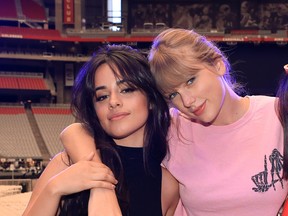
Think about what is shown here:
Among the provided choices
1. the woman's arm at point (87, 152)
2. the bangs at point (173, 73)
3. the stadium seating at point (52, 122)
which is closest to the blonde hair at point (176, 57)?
the bangs at point (173, 73)

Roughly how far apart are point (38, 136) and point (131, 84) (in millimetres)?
20957

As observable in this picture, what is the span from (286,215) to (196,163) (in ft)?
1.59

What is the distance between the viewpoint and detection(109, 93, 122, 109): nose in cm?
193

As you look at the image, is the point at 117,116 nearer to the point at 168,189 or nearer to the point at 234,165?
the point at 168,189

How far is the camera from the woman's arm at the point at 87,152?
165 centimetres

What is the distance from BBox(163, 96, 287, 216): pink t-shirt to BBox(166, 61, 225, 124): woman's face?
140 millimetres

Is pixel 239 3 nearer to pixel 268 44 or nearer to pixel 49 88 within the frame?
pixel 268 44

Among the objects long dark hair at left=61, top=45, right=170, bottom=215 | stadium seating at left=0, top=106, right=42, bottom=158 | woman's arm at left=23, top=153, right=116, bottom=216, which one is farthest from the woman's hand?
stadium seating at left=0, top=106, right=42, bottom=158

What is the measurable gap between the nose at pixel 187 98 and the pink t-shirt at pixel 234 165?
222 millimetres

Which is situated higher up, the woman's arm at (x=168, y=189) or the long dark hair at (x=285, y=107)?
the long dark hair at (x=285, y=107)

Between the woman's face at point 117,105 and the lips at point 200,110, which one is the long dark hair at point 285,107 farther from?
the woman's face at point 117,105

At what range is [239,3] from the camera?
27078 millimetres

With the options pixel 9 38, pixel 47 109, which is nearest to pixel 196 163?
pixel 47 109

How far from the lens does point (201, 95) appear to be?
6.56 ft
